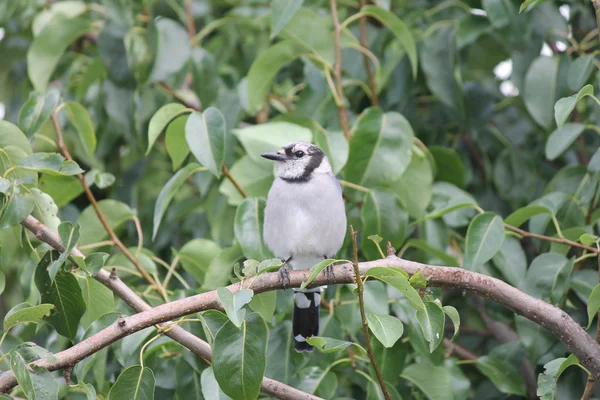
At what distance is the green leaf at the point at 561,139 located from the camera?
3.40m

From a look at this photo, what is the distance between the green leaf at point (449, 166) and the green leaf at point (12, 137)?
2.09 m

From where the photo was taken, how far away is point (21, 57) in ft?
16.6

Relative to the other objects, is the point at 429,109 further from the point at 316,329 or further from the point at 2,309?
the point at 2,309

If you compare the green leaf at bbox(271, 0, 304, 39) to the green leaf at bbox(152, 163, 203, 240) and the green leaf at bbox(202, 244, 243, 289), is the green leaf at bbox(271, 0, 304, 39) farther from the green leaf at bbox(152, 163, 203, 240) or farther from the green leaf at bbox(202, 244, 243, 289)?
the green leaf at bbox(202, 244, 243, 289)

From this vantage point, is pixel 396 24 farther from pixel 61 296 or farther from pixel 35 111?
pixel 61 296

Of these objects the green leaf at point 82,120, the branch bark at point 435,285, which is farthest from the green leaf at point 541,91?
the green leaf at point 82,120

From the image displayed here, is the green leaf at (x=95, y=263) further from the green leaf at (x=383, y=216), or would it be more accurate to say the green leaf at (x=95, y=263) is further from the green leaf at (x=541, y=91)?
the green leaf at (x=541, y=91)

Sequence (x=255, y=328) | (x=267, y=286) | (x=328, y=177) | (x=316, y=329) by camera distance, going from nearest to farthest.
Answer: (x=255, y=328)
(x=267, y=286)
(x=316, y=329)
(x=328, y=177)

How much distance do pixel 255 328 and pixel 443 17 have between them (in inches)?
112

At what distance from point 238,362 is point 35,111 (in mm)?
1447

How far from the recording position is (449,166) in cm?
414

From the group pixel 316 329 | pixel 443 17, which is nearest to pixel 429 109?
pixel 443 17

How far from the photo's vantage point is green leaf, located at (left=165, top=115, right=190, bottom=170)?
3236 millimetres

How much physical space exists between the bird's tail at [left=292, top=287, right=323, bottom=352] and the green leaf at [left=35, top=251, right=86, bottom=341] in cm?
104
